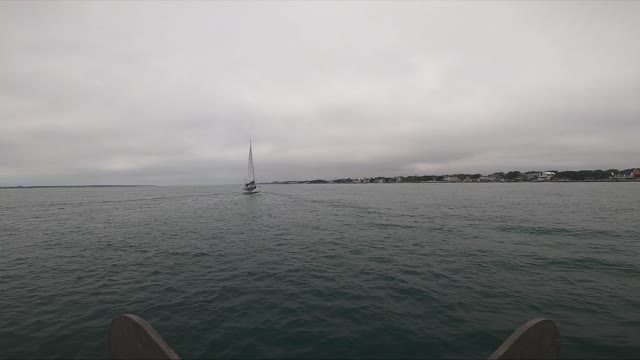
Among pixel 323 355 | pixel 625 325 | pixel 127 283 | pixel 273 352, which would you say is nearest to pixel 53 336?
pixel 127 283

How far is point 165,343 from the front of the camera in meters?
5.75

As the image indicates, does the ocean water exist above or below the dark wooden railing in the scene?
below

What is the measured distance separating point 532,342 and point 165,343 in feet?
25.3

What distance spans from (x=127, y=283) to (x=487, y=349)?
1707 centimetres

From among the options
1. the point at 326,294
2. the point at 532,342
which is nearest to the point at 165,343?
the point at 532,342

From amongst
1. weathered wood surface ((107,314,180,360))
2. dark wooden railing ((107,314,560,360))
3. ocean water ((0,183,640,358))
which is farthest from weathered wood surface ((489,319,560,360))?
weathered wood surface ((107,314,180,360))

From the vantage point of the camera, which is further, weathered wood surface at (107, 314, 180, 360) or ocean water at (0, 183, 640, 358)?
ocean water at (0, 183, 640, 358)

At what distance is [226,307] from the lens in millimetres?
11984

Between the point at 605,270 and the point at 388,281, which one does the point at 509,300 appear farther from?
the point at 605,270

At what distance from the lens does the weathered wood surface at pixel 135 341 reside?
570cm

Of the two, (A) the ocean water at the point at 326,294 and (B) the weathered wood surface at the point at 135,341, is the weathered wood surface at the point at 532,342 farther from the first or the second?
(B) the weathered wood surface at the point at 135,341

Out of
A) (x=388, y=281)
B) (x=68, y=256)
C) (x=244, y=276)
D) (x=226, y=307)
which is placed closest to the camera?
(x=226, y=307)

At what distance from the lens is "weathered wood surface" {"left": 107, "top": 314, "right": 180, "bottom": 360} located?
570 cm

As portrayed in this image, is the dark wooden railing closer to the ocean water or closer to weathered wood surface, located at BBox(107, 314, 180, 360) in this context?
A: weathered wood surface, located at BBox(107, 314, 180, 360)
